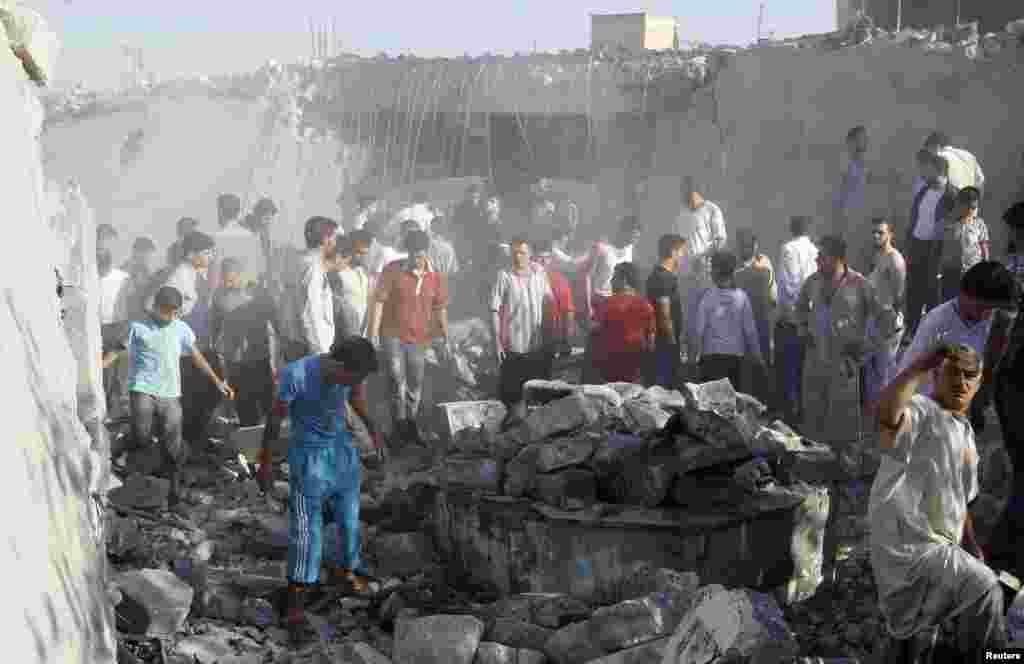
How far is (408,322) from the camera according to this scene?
1048 cm

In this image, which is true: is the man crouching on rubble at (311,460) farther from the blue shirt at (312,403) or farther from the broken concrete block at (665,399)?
the broken concrete block at (665,399)

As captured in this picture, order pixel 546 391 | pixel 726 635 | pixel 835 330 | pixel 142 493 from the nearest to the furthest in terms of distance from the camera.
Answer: pixel 726 635 → pixel 546 391 → pixel 142 493 → pixel 835 330

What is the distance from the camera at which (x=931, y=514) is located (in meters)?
5.10

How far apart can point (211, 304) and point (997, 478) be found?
6171 mm

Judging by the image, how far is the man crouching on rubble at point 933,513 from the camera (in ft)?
16.5

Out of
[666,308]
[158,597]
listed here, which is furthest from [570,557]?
[666,308]

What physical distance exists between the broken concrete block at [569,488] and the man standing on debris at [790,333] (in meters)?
3.62

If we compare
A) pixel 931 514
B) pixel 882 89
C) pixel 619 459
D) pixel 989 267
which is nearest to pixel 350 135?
pixel 882 89

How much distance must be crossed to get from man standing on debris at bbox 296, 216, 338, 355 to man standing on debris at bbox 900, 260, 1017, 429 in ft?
15.9

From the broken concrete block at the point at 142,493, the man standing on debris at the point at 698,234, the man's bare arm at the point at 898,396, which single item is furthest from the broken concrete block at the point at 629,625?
the man standing on debris at the point at 698,234

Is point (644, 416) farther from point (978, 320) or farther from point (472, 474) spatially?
point (978, 320)

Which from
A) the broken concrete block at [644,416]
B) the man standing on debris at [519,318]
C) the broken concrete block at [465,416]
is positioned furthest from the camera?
the man standing on debris at [519,318]

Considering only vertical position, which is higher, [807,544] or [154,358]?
[154,358]

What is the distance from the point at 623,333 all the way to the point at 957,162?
3.69 m
